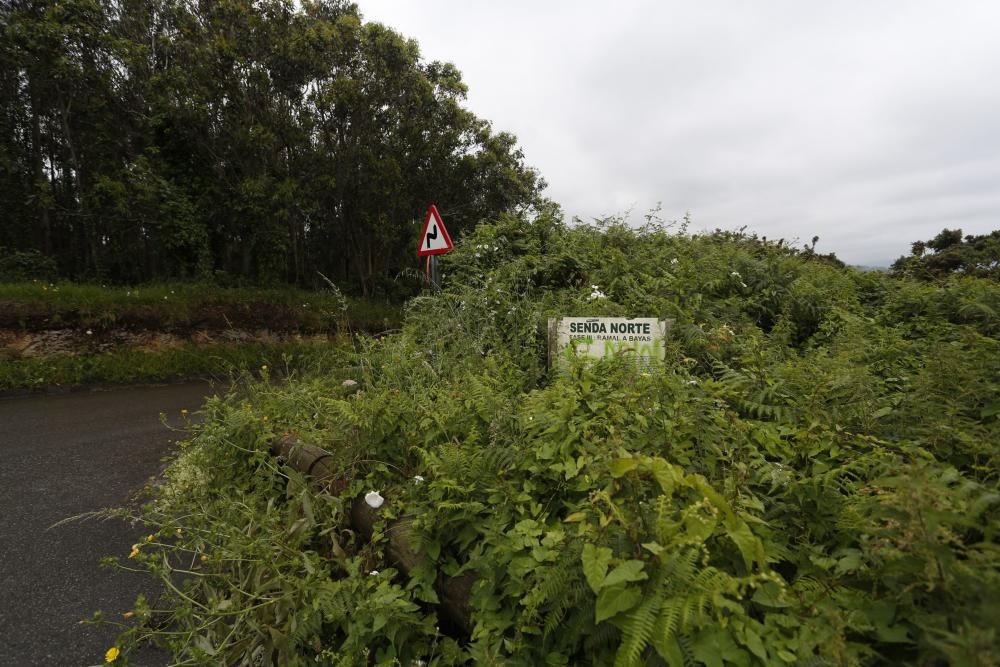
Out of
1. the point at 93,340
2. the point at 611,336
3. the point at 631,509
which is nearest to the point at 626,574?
the point at 631,509

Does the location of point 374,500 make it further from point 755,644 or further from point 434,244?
point 434,244

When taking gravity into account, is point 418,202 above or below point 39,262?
above

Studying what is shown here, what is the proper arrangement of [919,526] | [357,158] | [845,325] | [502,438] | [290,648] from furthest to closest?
[357,158] → [845,325] → [502,438] → [290,648] → [919,526]

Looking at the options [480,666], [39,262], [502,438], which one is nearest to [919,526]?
[480,666]

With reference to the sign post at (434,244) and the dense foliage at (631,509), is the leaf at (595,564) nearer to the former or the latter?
the dense foliage at (631,509)

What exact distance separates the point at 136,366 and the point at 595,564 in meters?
9.31

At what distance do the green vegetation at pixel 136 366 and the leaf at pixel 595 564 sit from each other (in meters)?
4.84

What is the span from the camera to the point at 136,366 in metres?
7.78

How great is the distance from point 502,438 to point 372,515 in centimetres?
79

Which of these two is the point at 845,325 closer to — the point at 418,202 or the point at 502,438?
the point at 502,438

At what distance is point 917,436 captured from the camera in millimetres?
1969

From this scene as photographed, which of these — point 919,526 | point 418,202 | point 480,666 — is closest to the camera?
point 919,526

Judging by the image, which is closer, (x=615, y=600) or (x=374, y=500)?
(x=615, y=600)

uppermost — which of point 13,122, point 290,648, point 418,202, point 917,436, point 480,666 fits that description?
point 13,122
